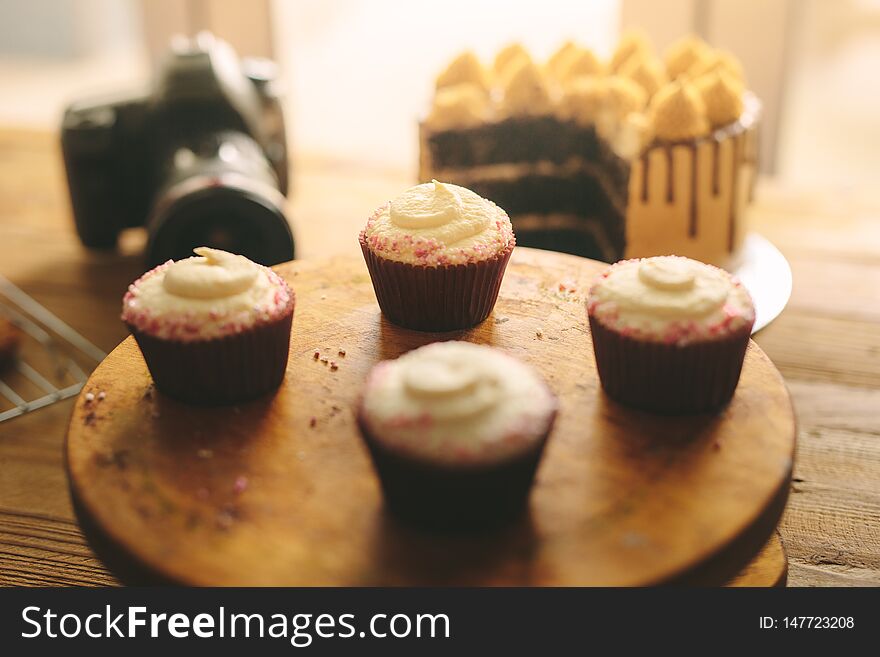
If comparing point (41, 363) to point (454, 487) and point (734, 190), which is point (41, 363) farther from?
point (734, 190)

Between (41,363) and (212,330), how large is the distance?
1.25m

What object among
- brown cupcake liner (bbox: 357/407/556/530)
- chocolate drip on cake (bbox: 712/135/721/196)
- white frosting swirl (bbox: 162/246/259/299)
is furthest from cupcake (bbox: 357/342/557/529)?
chocolate drip on cake (bbox: 712/135/721/196)

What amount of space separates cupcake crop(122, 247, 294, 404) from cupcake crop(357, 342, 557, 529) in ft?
0.74

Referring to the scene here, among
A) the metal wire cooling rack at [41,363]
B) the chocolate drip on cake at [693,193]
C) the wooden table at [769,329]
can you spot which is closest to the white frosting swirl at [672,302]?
the wooden table at [769,329]

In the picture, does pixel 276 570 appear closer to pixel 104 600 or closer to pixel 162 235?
pixel 104 600

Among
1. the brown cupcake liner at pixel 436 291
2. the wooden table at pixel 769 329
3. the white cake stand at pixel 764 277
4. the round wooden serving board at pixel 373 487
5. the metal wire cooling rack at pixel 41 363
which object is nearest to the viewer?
the round wooden serving board at pixel 373 487

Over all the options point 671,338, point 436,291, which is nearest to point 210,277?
point 436,291

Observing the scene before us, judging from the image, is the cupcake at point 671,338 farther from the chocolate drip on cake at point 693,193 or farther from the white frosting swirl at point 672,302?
the chocolate drip on cake at point 693,193

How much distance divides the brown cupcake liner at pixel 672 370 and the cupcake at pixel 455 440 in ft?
0.56

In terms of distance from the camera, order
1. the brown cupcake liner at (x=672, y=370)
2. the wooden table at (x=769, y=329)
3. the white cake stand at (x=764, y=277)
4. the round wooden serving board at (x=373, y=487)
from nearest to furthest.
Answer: the round wooden serving board at (x=373, y=487), the brown cupcake liner at (x=672, y=370), the wooden table at (x=769, y=329), the white cake stand at (x=764, y=277)

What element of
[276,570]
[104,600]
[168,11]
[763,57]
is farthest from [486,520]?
[168,11]

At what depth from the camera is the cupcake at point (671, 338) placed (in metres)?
1.18

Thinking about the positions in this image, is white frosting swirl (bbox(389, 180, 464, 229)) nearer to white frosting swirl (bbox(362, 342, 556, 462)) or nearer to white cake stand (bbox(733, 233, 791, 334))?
white frosting swirl (bbox(362, 342, 556, 462))

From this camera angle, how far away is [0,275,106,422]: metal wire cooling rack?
207cm
